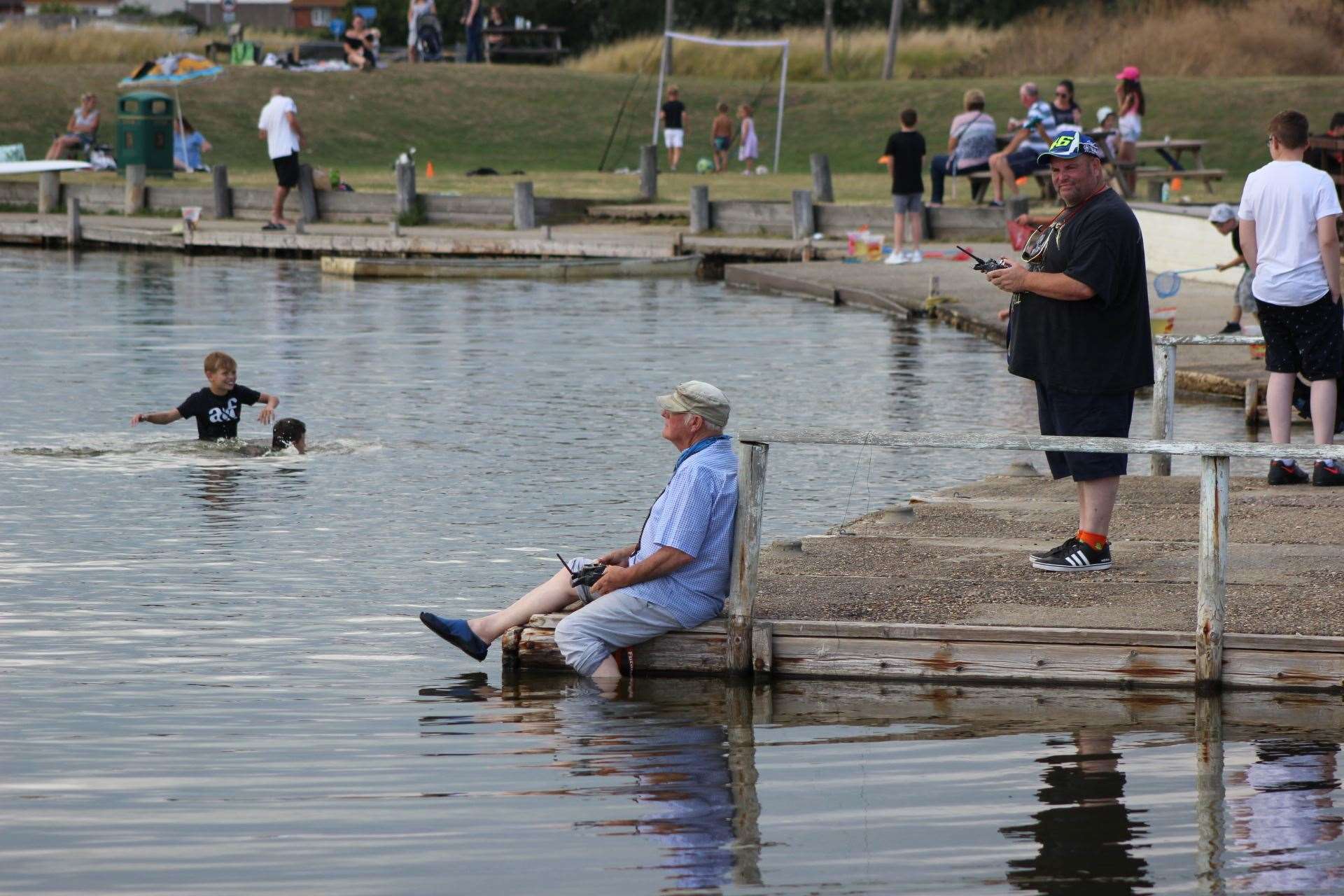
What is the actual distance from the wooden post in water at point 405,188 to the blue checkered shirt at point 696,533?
24.1m

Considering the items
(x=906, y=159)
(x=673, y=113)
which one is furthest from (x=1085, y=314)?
(x=673, y=113)

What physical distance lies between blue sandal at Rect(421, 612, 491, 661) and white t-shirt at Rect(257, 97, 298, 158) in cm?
2341

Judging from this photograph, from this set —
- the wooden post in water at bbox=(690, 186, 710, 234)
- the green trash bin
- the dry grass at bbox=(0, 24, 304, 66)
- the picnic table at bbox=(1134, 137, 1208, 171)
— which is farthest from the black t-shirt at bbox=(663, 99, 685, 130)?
the dry grass at bbox=(0, 24, 304, 66)

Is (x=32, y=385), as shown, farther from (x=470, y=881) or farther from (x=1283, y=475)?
(x=470, y=881)

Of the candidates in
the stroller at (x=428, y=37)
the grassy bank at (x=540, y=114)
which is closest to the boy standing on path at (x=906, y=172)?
the grassy bank at (x=540, y=114)

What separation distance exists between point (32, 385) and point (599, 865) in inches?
503

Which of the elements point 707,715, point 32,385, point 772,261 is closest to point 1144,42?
point 772,261

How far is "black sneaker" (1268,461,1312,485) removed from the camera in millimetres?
10555

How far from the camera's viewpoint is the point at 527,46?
6275cm

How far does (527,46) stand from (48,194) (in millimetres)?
29649

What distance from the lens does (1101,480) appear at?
8.20 metres

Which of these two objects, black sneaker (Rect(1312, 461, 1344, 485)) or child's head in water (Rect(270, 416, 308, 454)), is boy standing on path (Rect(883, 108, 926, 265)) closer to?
child's head in water (Rect(270, 416, 308, 454))

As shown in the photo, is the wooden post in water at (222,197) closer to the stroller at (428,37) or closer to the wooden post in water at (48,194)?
the wooden post in water at (48,194)

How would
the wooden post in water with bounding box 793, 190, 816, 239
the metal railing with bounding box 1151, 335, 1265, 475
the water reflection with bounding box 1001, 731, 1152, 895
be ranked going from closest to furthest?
the water reflection with bounding box 1001, 731, 1152, 895 → the metal railing with bounding box 1151, 335, 1265, 475 → the wooden post in water with bounding box 793, 190, 816, 239
